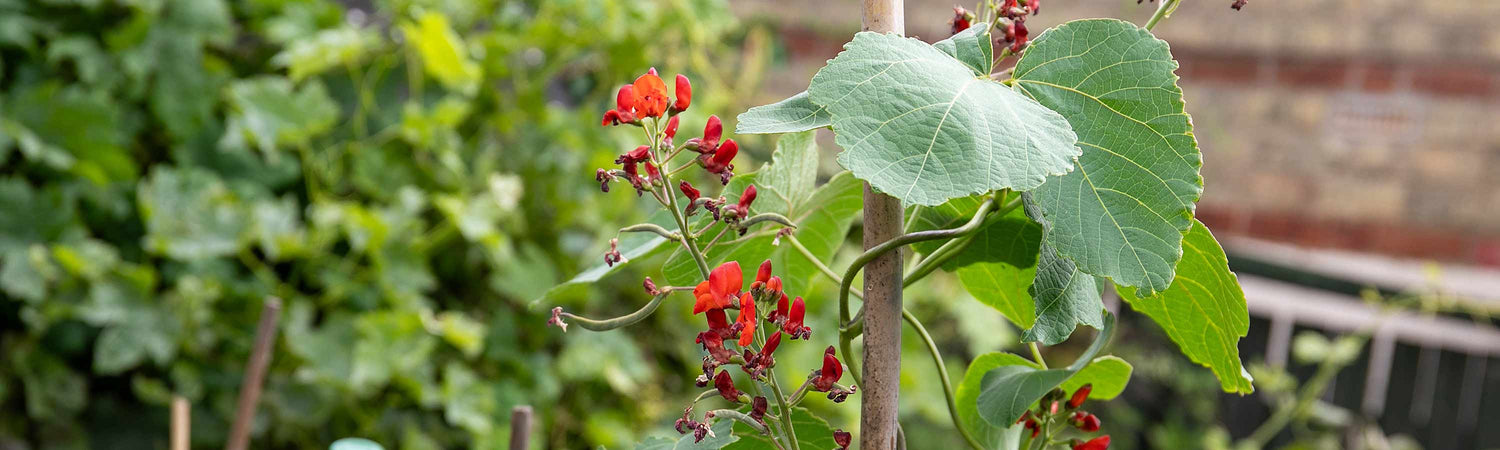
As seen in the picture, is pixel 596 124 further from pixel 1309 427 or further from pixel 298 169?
pixel 1309 427

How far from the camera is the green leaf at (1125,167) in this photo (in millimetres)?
327

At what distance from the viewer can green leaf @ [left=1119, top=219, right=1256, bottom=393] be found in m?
0.39

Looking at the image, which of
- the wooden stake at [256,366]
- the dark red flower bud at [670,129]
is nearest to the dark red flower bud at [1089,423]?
the dark red flower bud at [670,129]

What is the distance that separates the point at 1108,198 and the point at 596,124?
1.35m

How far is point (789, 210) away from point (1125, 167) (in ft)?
0.53

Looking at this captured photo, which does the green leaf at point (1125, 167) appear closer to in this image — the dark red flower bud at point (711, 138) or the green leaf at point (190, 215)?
the dark red flower bud at point (711, 138)

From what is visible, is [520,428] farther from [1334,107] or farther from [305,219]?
[1334,107]

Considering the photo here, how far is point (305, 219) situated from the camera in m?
1.50

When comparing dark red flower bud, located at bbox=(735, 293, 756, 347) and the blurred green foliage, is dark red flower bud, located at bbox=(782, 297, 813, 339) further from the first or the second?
the blurred green foliage

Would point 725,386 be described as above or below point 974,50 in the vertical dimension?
below

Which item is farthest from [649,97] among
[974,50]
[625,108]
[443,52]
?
[443,52]

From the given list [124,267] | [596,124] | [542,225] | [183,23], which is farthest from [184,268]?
[596,124]

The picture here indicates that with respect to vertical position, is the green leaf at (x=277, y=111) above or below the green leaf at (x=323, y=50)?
below

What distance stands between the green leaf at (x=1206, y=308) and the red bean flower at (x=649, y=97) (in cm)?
19
